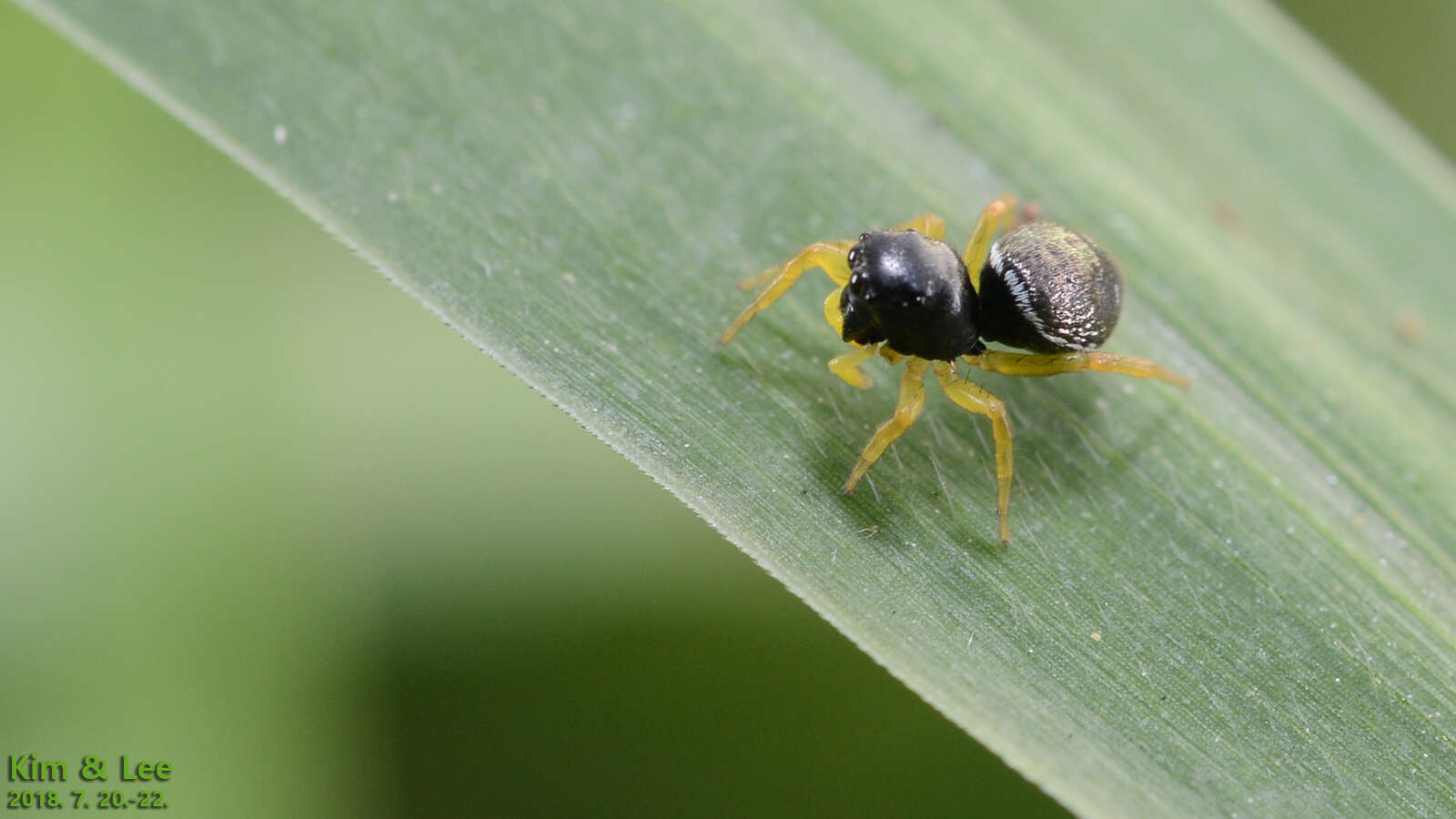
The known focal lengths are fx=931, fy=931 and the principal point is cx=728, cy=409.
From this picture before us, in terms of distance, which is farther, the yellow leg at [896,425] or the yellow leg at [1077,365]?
the yellow leg at [1077,365]

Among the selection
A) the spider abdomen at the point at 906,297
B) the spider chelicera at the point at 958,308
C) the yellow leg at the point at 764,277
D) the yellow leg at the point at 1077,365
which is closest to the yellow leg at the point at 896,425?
the spider chelicera at the point at 958,308

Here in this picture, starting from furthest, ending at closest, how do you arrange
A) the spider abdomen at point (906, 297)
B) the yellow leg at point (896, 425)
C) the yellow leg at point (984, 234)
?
1. the yellow leg at point (984, 234)
2. the spider abdomen at point (906, 297)
3. the yellow leg at point (896, 425)

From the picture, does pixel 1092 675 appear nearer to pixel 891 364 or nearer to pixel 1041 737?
pixel 1041 737

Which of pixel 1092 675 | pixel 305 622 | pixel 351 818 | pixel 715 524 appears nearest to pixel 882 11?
pixel 715 524

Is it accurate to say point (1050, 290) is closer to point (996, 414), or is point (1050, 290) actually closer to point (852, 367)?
point (996, 414)

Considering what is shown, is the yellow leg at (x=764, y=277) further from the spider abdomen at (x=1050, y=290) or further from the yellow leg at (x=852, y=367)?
the spider abdomen at (x=1050, y=290)

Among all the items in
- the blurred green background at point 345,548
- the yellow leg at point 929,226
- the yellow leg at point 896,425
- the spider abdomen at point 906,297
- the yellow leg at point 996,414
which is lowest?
the blurred green background at point 345,548

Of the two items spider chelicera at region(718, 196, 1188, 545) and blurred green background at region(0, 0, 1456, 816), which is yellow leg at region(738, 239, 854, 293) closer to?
spider chelicera at region(718, 196, 1188, 545)
